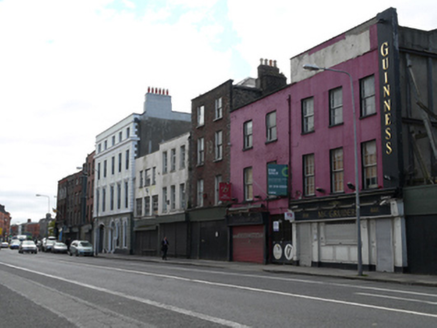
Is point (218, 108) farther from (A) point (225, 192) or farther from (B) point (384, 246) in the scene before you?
(B) point (384, 246)

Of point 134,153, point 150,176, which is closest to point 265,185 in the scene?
point 150,176

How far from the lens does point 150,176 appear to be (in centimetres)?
4750

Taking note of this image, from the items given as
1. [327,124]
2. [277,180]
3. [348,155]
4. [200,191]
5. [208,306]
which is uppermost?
[327,124]

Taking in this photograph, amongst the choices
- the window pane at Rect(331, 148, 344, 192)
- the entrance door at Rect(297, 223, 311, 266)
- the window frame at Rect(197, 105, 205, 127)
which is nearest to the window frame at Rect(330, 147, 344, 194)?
the window pane at Rect(331, 148, 344, 192)

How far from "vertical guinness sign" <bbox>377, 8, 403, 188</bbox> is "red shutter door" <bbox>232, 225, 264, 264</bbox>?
10.6 metres

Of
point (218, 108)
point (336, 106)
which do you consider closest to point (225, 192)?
point (218, 108)

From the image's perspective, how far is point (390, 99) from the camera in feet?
73.8

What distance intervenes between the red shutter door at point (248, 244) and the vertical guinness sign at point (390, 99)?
10.6 m

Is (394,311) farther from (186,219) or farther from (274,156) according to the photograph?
(186,219)

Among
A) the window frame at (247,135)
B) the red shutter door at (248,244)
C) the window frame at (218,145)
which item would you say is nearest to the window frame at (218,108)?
the window frame at (218,145)

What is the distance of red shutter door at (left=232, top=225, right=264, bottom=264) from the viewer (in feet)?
101

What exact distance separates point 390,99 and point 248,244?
1382 cm

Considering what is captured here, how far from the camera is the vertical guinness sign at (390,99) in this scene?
22.1m

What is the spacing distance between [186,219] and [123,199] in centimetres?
1645
